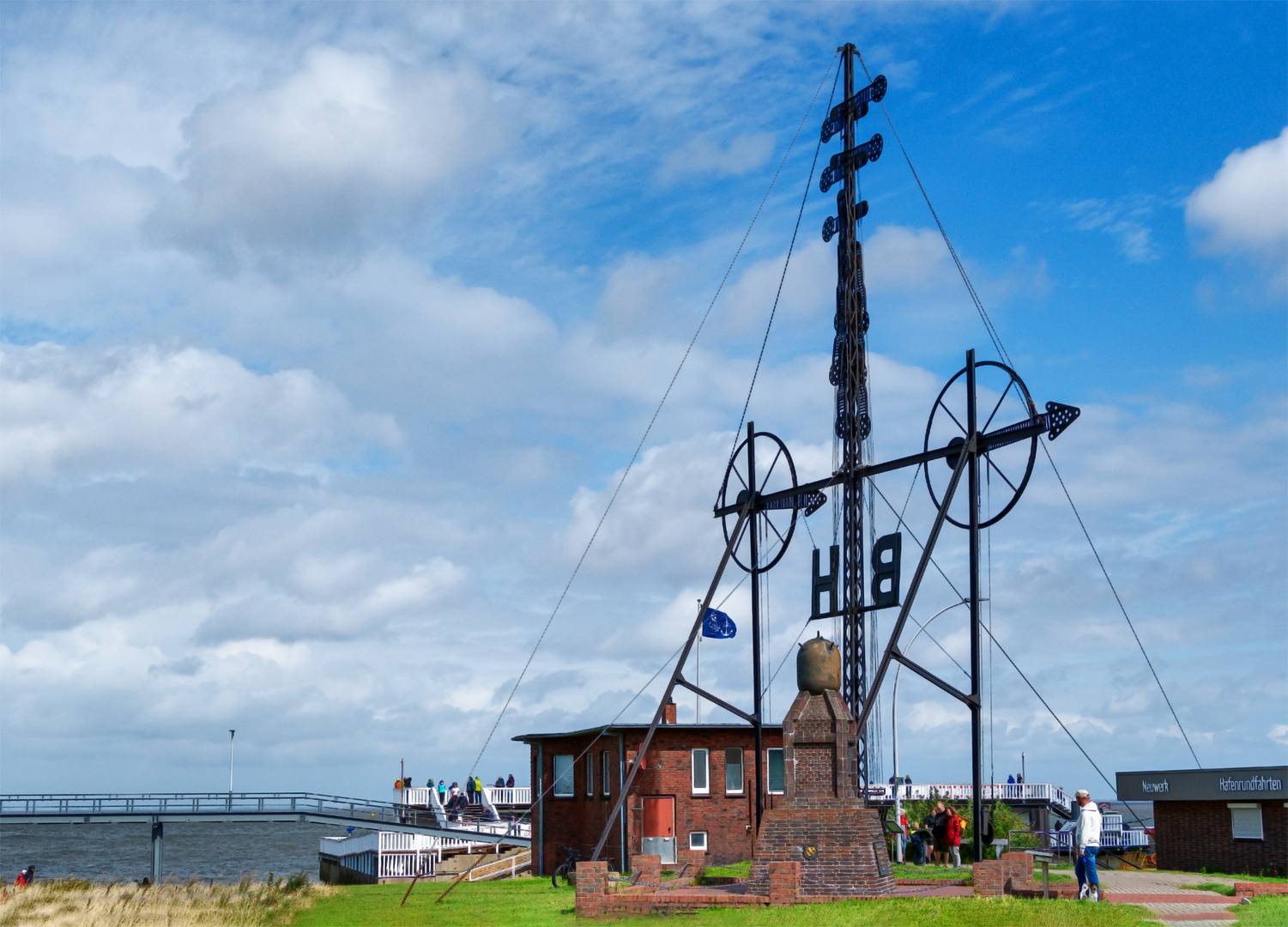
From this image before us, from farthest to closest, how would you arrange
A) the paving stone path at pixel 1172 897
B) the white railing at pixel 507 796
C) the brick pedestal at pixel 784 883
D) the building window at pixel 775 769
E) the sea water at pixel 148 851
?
the sea water at pixel 148 851 < the white railing at pixel 507 796 < the building window at pixel 775 769 < the brick pedestal at pixel 784 883 < the paving stone path at pixel 1172 897

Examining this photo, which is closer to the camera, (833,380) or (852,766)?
(852,766)

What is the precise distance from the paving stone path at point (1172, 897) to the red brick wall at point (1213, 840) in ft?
5.75

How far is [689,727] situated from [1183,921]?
796 inches

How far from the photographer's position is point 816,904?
2275 cm

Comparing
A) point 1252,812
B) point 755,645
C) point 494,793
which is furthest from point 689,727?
point 494,793

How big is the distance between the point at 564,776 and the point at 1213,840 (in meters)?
19.2

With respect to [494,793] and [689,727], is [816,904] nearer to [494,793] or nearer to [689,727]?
[689,727]

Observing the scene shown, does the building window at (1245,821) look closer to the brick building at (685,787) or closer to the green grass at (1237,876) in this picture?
the green grass at (1237,876)

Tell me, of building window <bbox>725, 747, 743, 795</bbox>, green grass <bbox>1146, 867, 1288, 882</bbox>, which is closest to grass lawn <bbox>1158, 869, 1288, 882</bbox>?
green grass <bbox>1146, 867, 1288, 882</bbox>

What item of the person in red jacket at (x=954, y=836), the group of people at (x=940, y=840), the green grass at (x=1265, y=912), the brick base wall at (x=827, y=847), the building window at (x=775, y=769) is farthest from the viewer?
the building window at (x=775, y=769)

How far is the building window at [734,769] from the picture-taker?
3981 centimetres

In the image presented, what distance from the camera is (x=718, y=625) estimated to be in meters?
35.5

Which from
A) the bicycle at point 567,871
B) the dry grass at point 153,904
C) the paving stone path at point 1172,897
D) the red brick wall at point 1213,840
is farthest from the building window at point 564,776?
the paving stone path at point 1172,897

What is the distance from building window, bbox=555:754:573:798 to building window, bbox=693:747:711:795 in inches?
187
